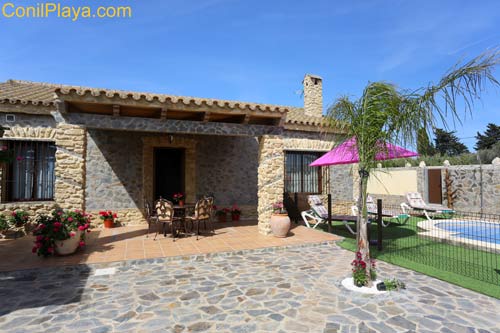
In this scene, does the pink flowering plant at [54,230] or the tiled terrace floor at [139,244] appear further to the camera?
the pink flowering plant at [54,230]

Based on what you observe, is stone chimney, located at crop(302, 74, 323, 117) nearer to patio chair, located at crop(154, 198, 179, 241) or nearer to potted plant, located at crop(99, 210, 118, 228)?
patio chair, located at crop(154, 198, 179, 241)

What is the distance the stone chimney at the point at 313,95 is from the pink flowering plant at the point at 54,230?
33.1 feet

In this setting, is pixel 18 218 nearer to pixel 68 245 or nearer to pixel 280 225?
pixel 68 245

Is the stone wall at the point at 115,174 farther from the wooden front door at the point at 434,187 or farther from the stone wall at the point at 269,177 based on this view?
the wooden front door at the point at 434,187

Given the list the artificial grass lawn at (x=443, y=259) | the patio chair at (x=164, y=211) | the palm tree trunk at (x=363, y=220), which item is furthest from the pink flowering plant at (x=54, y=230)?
the artificial grass lawn at (x=443, y=259)

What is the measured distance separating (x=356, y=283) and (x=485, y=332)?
1.51m

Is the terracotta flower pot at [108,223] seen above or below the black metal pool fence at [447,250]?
above

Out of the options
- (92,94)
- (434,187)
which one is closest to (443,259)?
(92,94)

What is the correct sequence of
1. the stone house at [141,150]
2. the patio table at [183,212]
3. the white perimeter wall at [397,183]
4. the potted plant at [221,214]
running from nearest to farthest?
the stone house at [141,150]
the patio table at [183,212]
the potted plant at [221,214]
the white perimeter wall at [397,183]

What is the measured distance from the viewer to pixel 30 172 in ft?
26.8

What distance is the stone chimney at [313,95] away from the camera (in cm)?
1282

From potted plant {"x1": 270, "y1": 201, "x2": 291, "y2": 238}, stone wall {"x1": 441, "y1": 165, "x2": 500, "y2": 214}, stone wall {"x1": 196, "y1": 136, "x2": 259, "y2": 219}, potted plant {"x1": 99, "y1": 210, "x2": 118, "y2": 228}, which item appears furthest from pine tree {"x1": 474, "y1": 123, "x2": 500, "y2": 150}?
potted plant {"x1": 99, "y1": 210, "x2": 118, "y2": 228}

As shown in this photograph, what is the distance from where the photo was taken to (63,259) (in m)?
5.35

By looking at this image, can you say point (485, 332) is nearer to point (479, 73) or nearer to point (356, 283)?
point (356, 283)
